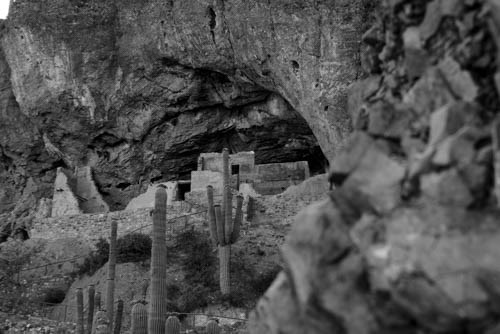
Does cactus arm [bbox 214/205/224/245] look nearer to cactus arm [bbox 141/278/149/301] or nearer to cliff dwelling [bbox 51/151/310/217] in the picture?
cactus arm [bbox 141/278/149/301]

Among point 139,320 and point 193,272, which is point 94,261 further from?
point 139,320

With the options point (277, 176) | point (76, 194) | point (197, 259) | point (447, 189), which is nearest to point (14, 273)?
point (76, 194)

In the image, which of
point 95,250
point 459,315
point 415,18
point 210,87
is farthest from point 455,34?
point 210,87

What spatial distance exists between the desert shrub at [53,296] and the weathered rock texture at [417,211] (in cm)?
1474

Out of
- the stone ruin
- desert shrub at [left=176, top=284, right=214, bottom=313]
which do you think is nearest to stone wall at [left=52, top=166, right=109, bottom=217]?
the stone ruin

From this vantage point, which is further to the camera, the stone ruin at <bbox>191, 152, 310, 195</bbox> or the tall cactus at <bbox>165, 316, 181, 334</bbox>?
the stone ruin at <bbox>191, 152, 310, 195</bbox>

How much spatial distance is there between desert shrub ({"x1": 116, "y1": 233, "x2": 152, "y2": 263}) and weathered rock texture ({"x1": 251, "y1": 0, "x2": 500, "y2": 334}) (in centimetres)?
1448

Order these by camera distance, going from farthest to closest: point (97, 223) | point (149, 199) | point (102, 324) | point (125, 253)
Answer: point (149, 199) < point (97, 223) < point (125, 253) < point (102, 324)

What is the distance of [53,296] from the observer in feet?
69.0

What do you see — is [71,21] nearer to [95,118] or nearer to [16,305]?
[95,118]

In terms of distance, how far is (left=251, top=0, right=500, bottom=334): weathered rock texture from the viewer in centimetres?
550

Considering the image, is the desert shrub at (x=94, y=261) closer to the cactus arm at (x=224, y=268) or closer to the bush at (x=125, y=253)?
the bush at (x=125, y=253)

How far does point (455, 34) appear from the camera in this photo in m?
6.62

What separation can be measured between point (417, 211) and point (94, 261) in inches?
695
